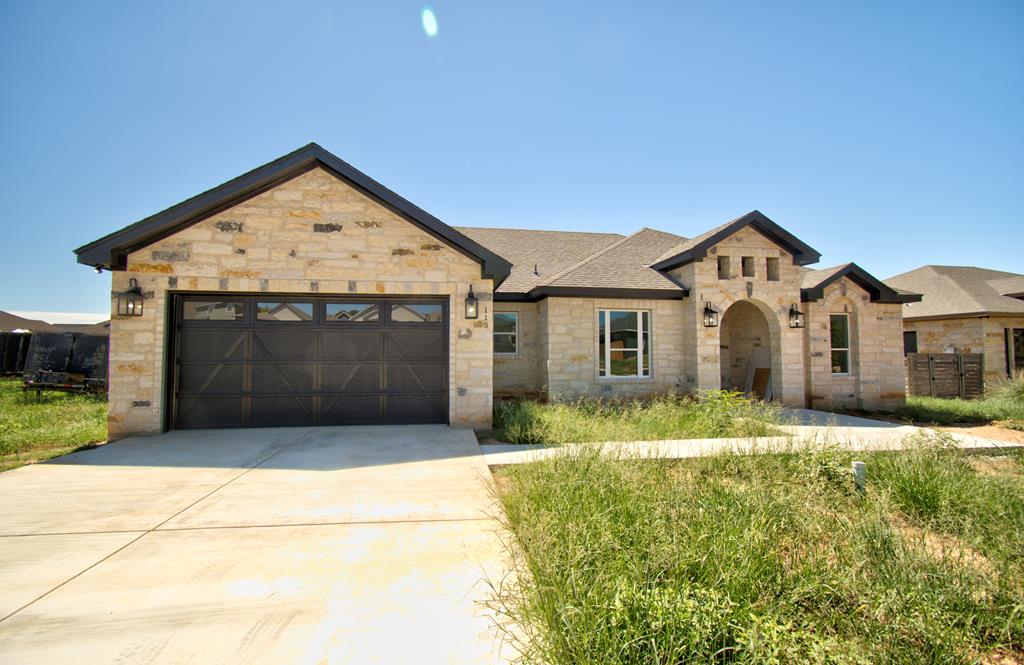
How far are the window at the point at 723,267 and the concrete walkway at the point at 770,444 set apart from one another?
167 inches

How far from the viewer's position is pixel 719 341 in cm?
1173

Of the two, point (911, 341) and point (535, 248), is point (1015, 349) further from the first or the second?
point (535, 248)

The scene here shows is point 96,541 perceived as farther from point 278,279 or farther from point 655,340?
point 655,340

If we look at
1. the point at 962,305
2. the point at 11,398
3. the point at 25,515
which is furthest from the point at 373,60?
the point at 962,305

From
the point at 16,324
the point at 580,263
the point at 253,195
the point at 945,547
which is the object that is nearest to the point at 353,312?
the point at 253,195

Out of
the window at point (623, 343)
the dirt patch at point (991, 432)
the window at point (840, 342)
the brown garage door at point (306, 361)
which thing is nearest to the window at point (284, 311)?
the brown garage door at point (306, 361)

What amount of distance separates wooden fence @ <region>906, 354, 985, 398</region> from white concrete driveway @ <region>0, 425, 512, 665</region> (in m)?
16.5

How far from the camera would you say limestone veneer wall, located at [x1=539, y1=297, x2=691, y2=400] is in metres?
11.2

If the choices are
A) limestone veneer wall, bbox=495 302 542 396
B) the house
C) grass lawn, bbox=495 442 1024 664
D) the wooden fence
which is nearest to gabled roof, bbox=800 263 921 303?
the wooden fence

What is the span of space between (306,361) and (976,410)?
16.6 metres

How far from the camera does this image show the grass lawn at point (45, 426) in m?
6.82

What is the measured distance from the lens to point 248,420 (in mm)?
8336

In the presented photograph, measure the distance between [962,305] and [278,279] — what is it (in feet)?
78.8

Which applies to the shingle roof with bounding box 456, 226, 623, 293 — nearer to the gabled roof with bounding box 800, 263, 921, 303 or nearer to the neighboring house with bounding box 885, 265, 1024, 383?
the gabled roof with bounding box 800, 263, 921, 303
